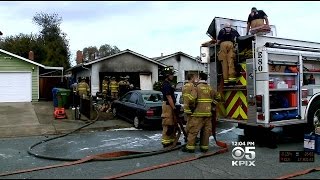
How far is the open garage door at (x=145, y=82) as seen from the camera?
25.9 meters

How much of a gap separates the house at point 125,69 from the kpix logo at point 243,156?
17.7 meters

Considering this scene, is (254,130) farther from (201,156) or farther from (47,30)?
(47,30)

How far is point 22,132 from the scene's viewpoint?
40.0ft

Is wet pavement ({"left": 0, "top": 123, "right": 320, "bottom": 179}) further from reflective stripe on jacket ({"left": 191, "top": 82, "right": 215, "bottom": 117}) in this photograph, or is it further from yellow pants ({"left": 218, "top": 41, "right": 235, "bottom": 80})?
yellow pants ({"left": 218, "top": 41, "right": 235, "bottom": 80})

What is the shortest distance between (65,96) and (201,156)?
12.3 meters

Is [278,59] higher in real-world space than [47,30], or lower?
lower

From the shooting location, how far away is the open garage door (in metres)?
25.9

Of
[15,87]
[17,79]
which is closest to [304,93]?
[15,87]

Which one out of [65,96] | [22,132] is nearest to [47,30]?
[65,96]

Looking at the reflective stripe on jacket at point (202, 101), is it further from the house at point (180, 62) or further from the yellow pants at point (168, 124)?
the house at point (180, 62)

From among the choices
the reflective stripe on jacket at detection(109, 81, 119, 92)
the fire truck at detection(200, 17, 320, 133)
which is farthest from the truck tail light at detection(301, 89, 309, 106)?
the reflective stripe on jacket at detection(109, 81, 119, 92)

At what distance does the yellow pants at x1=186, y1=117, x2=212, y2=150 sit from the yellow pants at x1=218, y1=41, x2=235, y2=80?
163 centimetres

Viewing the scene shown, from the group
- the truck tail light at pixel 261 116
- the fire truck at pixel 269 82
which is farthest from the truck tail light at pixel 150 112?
the truck tail light at pixel 261 116

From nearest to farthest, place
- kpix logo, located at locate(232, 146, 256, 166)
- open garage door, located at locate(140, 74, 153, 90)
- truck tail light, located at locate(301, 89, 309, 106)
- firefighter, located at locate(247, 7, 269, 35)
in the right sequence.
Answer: kpix logo, located at locate(232, 146, 256, 166) < truck tail light, located at locate(301, 89, 309, 106) < firefighter, located at locate(247, 7, 269, 35) < open garage door, located at locate(140, 74, 153, 90)
